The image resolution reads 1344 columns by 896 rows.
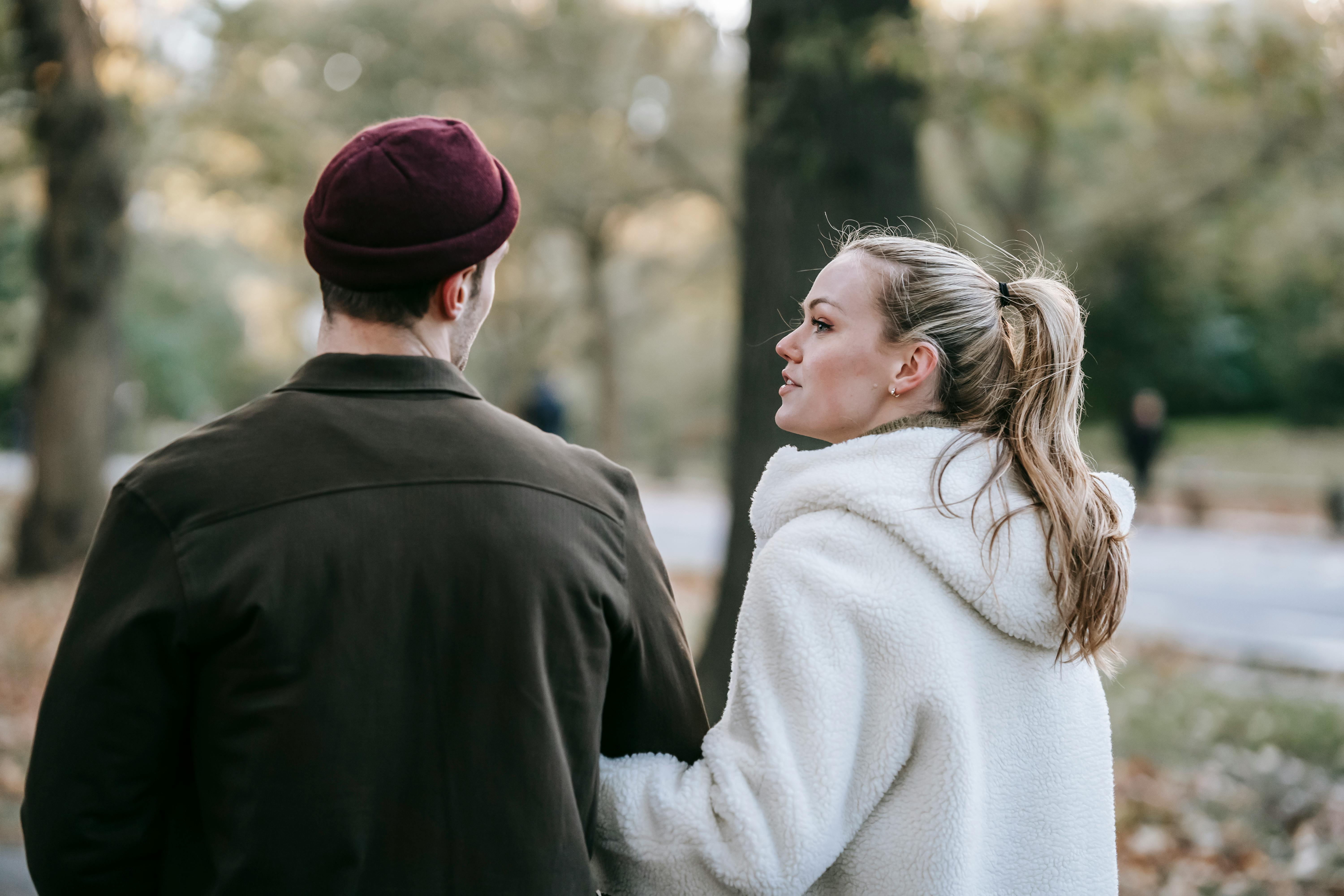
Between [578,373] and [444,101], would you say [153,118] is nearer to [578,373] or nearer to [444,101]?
[444,101]

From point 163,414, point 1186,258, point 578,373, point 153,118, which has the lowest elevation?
point 163,414

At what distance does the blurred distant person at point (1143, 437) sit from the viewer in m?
19.1

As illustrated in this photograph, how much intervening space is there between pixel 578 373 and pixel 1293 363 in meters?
20.7

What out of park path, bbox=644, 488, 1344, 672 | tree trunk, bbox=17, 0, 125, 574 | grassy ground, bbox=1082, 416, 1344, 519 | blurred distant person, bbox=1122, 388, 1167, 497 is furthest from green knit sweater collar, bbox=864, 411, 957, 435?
blurred distant person, bbox=1122, 388, 1167, 497

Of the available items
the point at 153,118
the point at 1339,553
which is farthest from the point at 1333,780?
the point at 153,118

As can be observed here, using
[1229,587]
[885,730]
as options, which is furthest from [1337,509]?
[885,730]

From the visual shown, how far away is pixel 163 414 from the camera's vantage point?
43469mm

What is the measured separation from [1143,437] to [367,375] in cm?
1949

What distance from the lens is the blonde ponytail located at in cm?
192

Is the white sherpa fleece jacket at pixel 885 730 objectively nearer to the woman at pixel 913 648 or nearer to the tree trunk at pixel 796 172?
the woman at pixel 913 648

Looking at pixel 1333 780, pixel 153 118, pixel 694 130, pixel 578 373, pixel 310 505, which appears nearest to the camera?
pixel 310 505

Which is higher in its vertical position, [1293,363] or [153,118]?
[153,118]

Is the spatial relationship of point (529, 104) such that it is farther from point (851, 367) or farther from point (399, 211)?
point (399, 211)

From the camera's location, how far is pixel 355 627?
1603 mm
